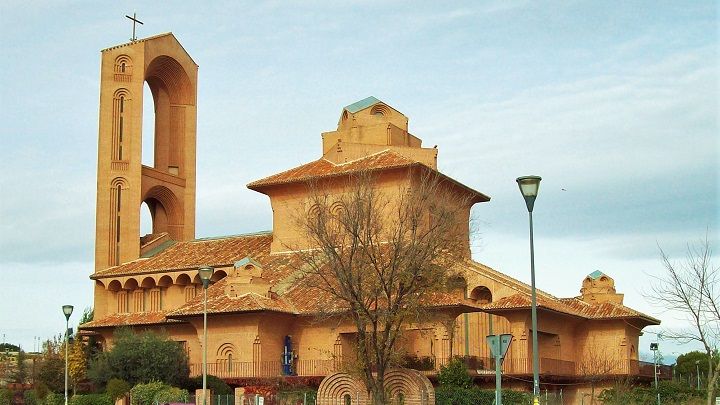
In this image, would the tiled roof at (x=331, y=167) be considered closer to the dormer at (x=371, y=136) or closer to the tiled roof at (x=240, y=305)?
the dormer at (x=371, y=136)

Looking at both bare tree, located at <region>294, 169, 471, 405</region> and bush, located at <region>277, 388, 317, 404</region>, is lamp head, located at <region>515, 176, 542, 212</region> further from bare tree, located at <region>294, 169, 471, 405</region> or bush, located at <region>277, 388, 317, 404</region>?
bush, located at <region>277, 388, 317, 404</region>

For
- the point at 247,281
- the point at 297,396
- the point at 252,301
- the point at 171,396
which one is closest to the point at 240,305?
the point at 252,301

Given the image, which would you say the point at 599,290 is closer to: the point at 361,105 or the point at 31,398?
the point at 361,105

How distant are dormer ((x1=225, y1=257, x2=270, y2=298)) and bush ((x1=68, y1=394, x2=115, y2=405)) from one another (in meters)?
7.44

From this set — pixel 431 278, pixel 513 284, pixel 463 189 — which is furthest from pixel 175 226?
pixel 431 278

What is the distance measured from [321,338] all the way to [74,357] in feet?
59.4

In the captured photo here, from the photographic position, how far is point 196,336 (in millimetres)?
53031

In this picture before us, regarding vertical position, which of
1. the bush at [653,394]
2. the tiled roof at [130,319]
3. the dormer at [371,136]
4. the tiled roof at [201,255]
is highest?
the dormer at [371,136]

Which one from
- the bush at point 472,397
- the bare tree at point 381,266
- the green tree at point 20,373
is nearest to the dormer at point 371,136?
the bare tree at point 381,266

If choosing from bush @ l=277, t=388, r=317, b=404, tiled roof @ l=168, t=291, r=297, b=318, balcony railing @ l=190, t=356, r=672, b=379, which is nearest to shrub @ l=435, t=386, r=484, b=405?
balcony railing @ l=190, t=356, r=672, b=379

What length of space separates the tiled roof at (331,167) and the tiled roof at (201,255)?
396 cm

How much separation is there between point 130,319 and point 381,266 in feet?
73.5

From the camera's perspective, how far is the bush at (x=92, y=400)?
4684 cm

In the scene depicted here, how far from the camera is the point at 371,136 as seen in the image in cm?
5859
